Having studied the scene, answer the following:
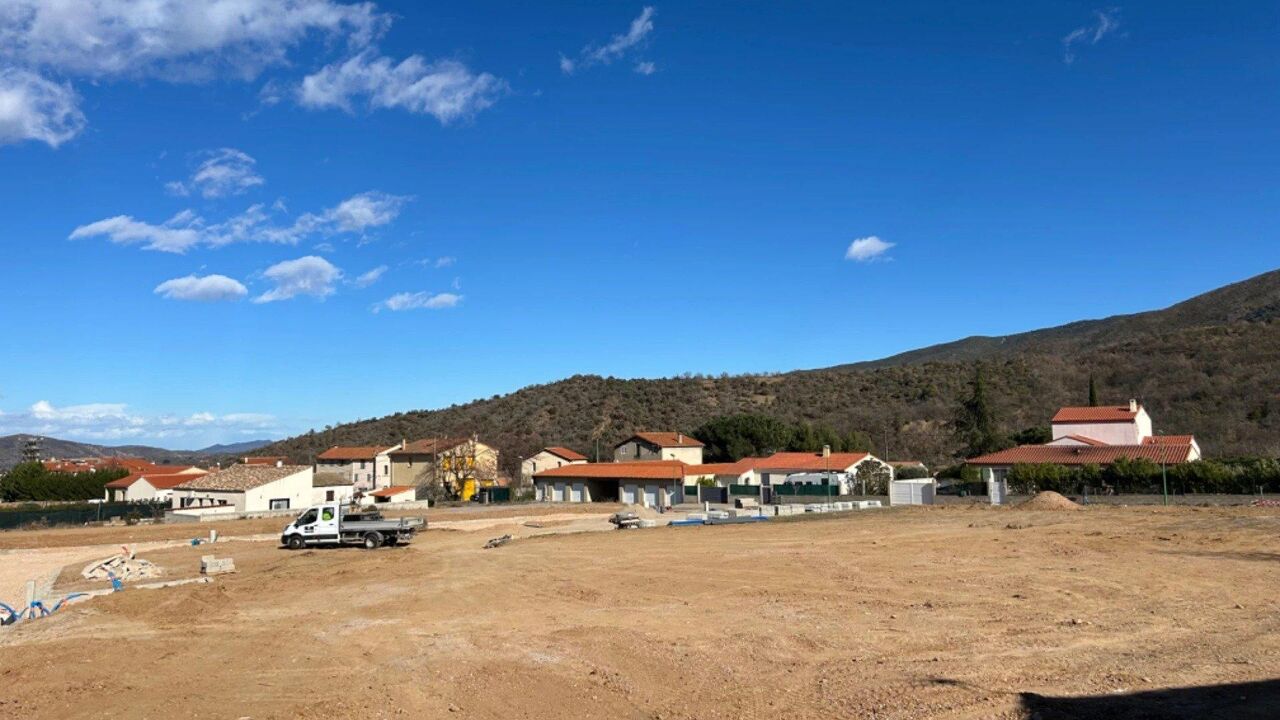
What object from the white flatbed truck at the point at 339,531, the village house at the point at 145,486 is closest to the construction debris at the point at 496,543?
the white flatbed truck at the point at 339,531

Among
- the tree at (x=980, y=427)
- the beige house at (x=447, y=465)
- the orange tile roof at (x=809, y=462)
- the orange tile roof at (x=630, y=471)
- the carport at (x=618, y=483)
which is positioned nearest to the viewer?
the carport at (x=618, y=483)

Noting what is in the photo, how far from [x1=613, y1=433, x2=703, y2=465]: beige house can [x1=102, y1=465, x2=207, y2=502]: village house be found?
134ft

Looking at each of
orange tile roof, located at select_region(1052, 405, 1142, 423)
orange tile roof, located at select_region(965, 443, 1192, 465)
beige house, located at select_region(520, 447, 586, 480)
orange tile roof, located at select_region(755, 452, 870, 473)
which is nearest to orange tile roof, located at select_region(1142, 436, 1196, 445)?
orange tile roof, located at select_region(965, 443, 1192, 465)

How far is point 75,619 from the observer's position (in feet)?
68.7

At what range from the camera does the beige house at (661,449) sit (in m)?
81.0

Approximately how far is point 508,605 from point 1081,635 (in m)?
12.7

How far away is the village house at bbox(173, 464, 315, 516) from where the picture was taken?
213 ft

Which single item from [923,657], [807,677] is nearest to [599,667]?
[807,677]

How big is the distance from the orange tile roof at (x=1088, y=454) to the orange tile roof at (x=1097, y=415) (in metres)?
4.27

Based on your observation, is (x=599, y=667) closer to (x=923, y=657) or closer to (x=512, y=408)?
(x=923, y=657)

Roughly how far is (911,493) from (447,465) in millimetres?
42521

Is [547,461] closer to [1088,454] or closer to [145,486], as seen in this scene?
[145,486]

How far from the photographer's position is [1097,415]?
6331 cm

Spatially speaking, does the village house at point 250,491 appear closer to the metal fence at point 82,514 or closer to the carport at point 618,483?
the metal fence at point 82,514
